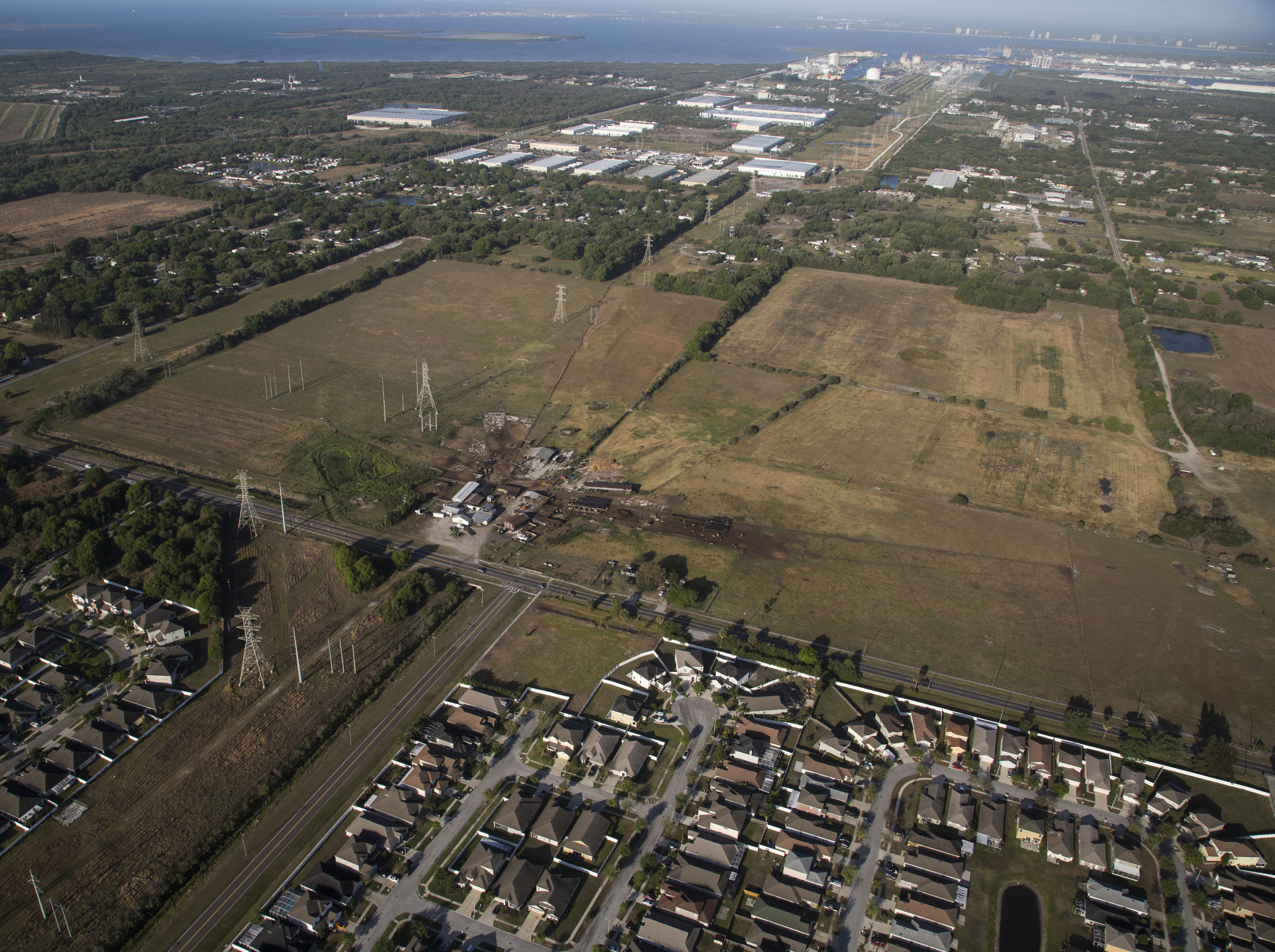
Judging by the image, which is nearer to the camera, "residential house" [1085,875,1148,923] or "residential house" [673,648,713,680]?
"residential house" [1085,875,1148,923]

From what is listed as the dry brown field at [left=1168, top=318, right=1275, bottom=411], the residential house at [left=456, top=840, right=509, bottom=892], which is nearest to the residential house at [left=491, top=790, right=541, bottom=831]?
the residential house at [left=456, top=840, right=509, bottom=892]

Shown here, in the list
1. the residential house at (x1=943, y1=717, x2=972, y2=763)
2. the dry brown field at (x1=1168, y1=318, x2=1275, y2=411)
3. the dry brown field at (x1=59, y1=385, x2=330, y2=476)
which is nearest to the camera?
the residential house at (x1=943, y1=717, x2=972, y2=763)

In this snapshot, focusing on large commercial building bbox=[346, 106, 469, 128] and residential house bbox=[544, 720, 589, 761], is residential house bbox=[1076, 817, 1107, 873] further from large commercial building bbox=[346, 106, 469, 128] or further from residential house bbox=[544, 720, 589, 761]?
large commercial building bbox=[346, 106, 469, 128]

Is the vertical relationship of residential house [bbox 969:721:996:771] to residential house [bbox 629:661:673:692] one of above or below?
below

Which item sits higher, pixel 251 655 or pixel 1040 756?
pixel 251 655

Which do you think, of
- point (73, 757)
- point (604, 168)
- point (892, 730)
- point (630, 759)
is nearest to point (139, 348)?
point (73, 757)

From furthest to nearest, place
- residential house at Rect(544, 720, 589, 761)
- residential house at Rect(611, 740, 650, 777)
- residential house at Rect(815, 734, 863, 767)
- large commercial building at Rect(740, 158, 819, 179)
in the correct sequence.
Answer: large commercial building at Rect(740, 158, 819, 179) → residential house at Rect(815, 734, 863, 767) → residential house at Rect(544, 720, 589, 761) → residential house at Rect(611, 740, 650, 777)

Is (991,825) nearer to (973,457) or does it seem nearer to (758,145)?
(973,457)
